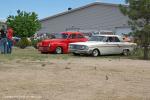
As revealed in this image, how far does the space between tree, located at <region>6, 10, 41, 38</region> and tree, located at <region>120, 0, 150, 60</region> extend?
94.9 feet

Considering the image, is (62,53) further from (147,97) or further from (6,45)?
(147,97)

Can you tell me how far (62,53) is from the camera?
100 ft

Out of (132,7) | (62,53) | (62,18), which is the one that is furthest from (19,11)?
Result: (132,7)

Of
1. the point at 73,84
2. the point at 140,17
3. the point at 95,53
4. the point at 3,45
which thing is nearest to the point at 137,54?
the point at 95,53

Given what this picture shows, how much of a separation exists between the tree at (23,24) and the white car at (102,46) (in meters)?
26.2

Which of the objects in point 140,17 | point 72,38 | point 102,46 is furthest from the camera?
point 72,38

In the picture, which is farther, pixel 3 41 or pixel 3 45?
pixel 3 41

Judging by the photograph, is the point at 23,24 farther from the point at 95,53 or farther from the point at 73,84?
the point at 73,84

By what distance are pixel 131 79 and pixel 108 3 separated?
46079 millimetres

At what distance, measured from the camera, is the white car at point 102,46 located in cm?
2747

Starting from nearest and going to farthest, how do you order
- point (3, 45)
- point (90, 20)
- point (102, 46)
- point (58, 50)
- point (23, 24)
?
point (3, 45), point (102, 46), point (58, 50), point (23, 24), point (90, 20)

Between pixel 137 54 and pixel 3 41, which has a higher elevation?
pixel 3 41

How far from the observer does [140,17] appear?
26094mm

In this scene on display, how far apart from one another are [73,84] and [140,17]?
13.9 metres
